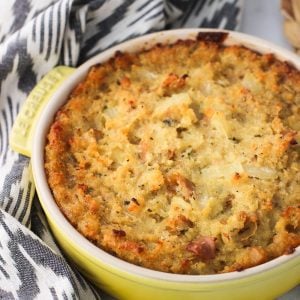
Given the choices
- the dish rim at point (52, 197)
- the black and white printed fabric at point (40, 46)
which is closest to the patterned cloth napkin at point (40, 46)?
the black and white printed fabric at point (40, 46)

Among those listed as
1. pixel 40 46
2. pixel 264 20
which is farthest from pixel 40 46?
pixel 264 20

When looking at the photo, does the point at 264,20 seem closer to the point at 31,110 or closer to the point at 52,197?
the point at 31,110

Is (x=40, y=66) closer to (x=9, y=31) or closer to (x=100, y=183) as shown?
(x=9, y=31)

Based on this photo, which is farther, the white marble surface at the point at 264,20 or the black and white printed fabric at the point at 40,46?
the white marble surface at the point at 264,20

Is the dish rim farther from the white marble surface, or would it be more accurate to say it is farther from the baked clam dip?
the white marble surface

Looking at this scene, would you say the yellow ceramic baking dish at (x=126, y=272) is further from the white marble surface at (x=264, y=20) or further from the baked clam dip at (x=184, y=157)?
the white marble surface at (x=264, y=20)

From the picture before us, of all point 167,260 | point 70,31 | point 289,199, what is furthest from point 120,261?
point 70,31

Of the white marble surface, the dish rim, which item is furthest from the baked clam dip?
the white marble surface

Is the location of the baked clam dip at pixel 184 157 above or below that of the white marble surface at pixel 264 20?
above
